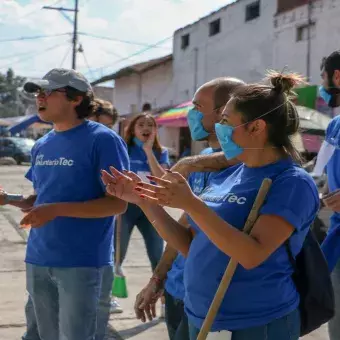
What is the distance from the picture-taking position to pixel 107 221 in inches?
126

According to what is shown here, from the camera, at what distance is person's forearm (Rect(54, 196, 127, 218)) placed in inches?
116

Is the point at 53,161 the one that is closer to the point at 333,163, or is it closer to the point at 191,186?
the point at 191,186

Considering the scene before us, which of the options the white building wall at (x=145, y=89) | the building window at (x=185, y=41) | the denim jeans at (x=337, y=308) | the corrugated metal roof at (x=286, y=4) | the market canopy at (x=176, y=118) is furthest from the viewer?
the white building wall at (x=145, y=89)

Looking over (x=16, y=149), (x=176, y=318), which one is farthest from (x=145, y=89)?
(x=176, y=318)

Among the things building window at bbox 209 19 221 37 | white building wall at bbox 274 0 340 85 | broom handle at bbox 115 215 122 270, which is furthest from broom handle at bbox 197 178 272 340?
building window at bbox 209 19 221 37

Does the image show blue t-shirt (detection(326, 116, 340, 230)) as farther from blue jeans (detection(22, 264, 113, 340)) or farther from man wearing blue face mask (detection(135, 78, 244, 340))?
blue jeans (detection(22, 264, 113, 340))

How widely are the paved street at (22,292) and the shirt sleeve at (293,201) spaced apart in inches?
119

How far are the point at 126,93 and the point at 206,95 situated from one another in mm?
31120

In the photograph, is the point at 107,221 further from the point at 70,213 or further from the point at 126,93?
the point at 126,93

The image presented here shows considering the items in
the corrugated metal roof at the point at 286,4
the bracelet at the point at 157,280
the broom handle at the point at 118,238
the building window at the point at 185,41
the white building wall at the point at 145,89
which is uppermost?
the corrugated metal roof at the point at 286,4

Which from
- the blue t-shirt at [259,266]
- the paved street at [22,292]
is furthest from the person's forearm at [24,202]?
the paved street at [22,292]

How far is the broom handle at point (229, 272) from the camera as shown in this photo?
205 centimetres

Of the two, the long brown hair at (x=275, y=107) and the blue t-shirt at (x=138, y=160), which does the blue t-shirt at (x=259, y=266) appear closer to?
the long brown hair at (x=275, y=107)

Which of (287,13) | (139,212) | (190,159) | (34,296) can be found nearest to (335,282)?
(190,159)
